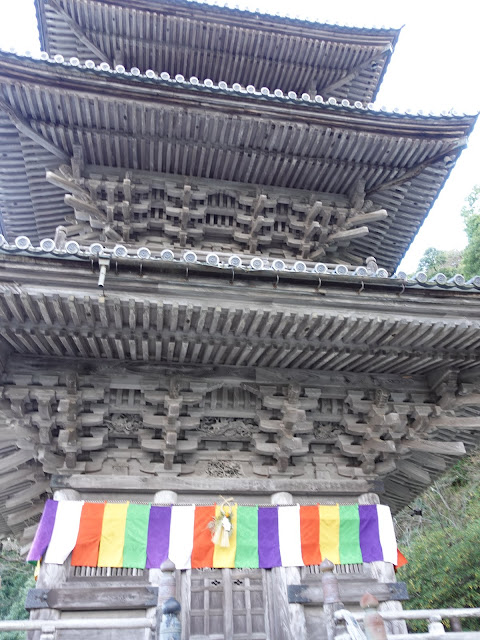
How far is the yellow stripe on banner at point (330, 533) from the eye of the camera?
253 inches

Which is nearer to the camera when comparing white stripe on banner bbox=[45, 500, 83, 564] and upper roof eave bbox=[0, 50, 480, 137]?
white stripe on banner bbox=[45, 500, 83, 564]

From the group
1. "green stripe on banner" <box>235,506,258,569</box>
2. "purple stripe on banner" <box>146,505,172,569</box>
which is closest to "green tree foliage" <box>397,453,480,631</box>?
"green stripe on banner" <box>235,506,258,569</box>

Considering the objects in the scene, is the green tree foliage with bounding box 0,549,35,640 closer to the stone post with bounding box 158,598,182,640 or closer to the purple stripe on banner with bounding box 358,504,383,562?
the purple stripe on banner with bounding box 358,504,383,562

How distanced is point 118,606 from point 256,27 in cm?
1036

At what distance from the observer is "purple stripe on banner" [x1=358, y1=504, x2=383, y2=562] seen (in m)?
6.52

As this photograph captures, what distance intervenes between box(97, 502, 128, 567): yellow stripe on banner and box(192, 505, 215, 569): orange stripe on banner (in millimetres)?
923

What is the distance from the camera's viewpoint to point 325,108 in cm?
778

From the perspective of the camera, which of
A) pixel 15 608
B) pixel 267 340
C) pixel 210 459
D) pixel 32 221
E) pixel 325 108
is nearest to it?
pixel 267 340

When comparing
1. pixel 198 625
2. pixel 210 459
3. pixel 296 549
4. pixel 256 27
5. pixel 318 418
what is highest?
pixel 256 27

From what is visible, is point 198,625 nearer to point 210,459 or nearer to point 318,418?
point 210,459

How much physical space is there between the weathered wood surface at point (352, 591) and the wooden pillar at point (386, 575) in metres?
0.09

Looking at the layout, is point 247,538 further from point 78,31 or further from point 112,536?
point 78,31

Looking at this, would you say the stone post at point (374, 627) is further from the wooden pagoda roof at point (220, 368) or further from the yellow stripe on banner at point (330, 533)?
the wooden pagoda roof at point (220, 368)

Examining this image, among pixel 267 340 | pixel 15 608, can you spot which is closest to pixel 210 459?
pixel 267 340
